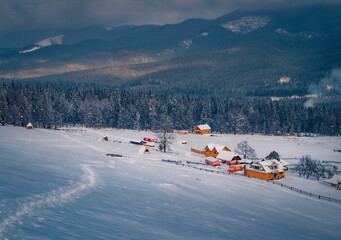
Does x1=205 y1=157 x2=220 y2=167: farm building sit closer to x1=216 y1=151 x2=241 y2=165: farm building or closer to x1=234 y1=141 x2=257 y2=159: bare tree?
x1=216 y1=151 x2=241 y2=165: farm building

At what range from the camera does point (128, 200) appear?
24.2 meters

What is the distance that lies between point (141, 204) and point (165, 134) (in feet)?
159

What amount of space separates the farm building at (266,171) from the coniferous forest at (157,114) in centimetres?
5710

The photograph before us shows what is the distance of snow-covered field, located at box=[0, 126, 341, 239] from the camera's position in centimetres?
1639

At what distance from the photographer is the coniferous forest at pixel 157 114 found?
104 m

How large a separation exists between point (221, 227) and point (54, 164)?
23.9 metres

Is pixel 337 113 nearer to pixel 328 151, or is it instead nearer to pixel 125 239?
pixel 328 151

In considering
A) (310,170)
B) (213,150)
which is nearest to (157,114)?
(213,150)

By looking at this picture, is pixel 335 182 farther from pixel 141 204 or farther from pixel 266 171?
pixel 141 204

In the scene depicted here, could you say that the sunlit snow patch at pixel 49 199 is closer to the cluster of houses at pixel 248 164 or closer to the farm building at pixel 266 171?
the cluster of houses at pixel 248 164

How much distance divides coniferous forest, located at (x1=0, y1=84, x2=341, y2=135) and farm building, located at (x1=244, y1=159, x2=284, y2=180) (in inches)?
2248

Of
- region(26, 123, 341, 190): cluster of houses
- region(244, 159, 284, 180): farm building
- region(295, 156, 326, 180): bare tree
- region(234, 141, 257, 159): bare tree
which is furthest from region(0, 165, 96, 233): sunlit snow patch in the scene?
region(234, 141, 257, 159): bare tree

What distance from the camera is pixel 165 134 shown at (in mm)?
72062

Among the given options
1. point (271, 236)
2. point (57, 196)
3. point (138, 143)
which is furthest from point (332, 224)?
point (138, 143)
